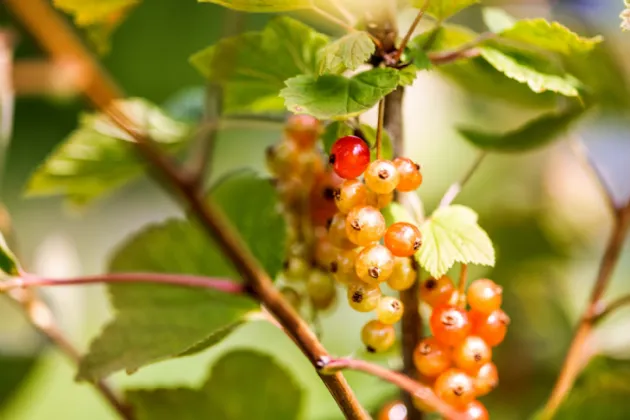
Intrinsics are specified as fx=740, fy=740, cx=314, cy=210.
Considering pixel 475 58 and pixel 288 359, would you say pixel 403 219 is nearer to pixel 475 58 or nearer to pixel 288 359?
pixel 475 58

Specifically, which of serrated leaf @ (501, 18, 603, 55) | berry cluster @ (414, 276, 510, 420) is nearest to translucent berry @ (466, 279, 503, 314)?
berry cluster @ (414, 276, 510, 420)

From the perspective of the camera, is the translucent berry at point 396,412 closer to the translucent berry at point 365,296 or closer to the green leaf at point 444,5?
the translucent berry at point 365,296

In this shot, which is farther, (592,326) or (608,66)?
(608,66)

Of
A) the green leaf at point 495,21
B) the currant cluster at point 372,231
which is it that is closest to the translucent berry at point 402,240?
the currant cluster at point 372,231

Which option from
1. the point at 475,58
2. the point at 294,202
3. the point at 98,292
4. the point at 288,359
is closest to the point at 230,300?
the point at 294,202

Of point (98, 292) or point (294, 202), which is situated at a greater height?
point (294, 202)

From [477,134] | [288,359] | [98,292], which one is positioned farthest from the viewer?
[98,292]
